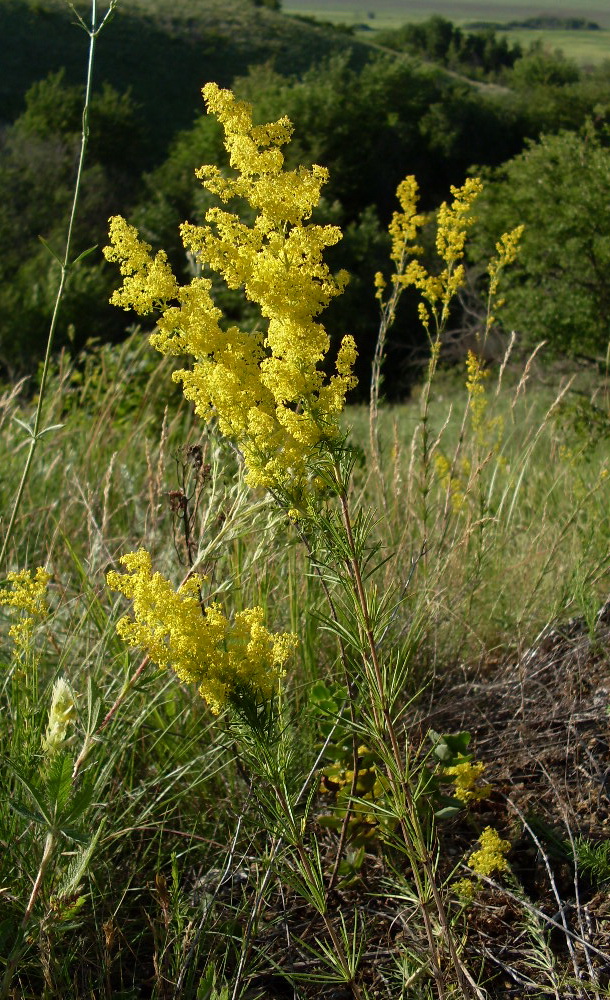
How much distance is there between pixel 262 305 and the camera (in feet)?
5.00

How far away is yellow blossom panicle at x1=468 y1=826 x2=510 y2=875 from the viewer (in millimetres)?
1887

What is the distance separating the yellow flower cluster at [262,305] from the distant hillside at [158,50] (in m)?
34.3

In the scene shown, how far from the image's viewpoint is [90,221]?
26312mm

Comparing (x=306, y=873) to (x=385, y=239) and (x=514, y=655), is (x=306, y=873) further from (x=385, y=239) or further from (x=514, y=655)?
(x=385, y=239)

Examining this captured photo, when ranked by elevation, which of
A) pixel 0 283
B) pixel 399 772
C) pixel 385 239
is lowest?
pixel 0 283

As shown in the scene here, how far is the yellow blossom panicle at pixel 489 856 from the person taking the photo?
6.19 ft

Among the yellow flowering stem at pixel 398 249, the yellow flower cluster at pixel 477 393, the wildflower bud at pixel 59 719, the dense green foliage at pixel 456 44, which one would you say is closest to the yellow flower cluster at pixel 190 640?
the wildflower bud at pixel 59 719

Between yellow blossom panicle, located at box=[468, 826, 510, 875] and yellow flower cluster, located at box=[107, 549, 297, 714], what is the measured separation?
0.70 m

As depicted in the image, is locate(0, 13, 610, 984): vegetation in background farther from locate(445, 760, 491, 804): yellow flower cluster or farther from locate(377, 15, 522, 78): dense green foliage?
locate(377, 15, 522, 78): dense green foliage

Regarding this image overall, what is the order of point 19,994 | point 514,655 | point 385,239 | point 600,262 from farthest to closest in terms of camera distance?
point 385,239 < point 600,262 < point 514,655 < point 19,994

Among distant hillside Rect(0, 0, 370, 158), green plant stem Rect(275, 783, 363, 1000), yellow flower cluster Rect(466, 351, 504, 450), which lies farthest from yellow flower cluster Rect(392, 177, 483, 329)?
distant hillside Rect(0, 0, 370, 158)

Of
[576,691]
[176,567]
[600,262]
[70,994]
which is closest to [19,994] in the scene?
[70,994]

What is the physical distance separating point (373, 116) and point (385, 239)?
7820 mm

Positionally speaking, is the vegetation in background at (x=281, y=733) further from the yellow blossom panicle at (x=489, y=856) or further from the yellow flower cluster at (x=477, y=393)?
the yellow flower cluster at (x=477, y=393)
